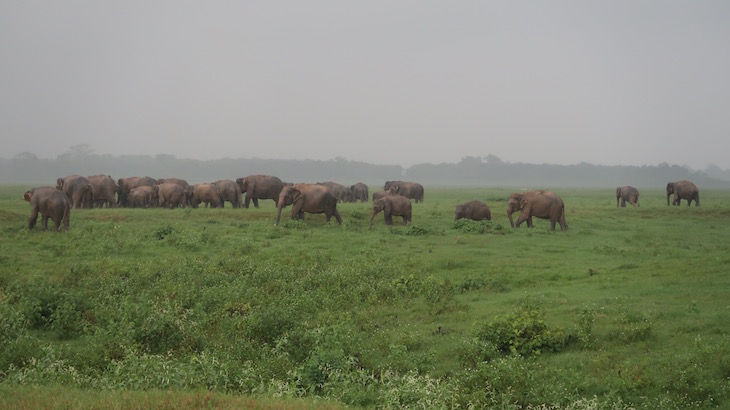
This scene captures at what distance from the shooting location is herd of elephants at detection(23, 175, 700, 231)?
2435 cm

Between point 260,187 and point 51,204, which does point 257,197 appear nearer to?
point 260,187

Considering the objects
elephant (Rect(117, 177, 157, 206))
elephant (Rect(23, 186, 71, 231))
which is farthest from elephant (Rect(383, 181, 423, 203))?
elephant (Rect(23, 186, 71, 231))

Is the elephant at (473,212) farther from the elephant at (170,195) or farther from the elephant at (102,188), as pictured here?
the elephant at (102,188)

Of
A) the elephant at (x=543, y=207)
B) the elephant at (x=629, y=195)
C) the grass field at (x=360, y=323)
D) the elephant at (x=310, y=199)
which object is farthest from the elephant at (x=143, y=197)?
the elephant at (x=629, y=195)

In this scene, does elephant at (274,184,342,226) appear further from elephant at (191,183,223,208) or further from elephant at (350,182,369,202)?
elephant at (350,182,369,202)

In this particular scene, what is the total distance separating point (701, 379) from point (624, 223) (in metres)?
23.4

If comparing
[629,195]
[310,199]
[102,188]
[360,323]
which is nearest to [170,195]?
[102,188]

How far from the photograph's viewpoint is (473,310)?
1284cm

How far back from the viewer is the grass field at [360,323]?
8102mm

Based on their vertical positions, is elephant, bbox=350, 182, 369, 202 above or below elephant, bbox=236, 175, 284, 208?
below

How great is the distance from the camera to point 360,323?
12242mm

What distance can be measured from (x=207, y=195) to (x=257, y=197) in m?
3.97

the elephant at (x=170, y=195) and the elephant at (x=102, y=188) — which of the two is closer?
the elephant at (x=102, y=188)

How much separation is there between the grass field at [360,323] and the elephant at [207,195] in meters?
16.6
